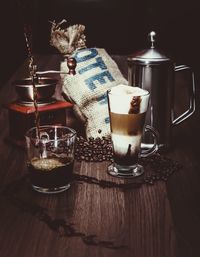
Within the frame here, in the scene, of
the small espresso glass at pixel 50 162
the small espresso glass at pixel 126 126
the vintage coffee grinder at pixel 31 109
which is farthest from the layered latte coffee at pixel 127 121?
the vintage coffee grinder at pixel 31 109

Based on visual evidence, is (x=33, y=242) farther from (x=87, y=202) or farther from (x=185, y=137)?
(x=185, y=137)

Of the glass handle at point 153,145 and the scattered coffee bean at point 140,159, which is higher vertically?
the glass handle at point 153,145

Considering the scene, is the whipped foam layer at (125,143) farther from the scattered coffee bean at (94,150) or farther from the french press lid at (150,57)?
the french press lid at (150,57)

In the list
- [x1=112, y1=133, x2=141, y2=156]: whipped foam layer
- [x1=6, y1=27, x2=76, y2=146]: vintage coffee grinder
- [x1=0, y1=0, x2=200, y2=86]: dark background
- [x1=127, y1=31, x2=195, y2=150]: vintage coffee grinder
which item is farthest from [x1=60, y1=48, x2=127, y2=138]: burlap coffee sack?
[x1=0, y1=0, x2=200, y2=86]: dark background

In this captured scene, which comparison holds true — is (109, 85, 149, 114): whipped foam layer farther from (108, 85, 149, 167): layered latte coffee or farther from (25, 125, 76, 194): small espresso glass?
(25, 125, 76, 194): small espresso glass

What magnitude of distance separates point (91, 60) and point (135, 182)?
0.61m

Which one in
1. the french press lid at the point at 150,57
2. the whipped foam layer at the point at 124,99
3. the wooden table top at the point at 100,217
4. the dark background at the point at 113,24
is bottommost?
the dark background at the point at 113,24

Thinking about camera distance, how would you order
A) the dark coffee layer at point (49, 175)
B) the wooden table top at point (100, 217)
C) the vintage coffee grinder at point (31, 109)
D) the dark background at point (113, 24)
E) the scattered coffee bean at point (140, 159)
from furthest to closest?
the dark background at point (113, 24) → the vintage coffee grinder at point (31, 109) → the scattered coffee bean at point (140, 159) → the dark coffee layer at point (49, 175) → the wooden table top at point (100, 217)

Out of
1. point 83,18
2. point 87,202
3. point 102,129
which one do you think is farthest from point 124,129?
point 83,18

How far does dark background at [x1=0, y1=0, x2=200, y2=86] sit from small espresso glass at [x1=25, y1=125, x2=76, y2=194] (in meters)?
3.91

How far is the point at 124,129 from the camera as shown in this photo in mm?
1159

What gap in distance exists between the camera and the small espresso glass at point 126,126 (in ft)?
3.75

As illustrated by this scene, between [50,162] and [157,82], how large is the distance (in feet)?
1.34

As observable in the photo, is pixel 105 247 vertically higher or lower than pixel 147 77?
lower
